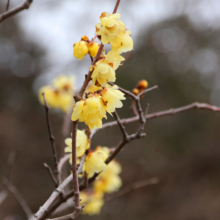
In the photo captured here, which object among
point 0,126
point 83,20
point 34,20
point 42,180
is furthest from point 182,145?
point 34,20

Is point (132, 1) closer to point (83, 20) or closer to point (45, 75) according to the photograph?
point (83, 20)

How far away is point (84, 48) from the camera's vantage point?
589 mm

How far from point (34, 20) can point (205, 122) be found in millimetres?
6158

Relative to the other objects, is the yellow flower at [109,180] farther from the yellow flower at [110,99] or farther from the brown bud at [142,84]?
the yellow flower at [110,99]

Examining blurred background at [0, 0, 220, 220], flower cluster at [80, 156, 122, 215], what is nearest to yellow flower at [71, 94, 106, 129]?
flower cluster at [80, 156, 122, 215]

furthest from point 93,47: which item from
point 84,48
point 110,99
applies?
point 110,99

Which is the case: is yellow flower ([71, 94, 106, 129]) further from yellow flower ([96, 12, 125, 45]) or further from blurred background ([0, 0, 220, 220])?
blurred background ([0, 0, 220, 220])

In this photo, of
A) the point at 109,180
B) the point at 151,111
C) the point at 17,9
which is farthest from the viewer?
the point at 151,111

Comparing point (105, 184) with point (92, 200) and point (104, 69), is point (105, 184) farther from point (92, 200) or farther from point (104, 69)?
point (104, 69)

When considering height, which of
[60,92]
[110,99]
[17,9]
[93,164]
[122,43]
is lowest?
[93,164]

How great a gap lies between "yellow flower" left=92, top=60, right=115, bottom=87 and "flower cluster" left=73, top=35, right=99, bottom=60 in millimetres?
72

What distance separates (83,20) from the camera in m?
6.77

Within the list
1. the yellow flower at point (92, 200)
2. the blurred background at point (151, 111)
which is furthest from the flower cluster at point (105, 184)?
the blurred background at point (151, 111)

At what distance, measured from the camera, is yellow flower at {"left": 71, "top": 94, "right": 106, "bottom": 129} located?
536 mm
